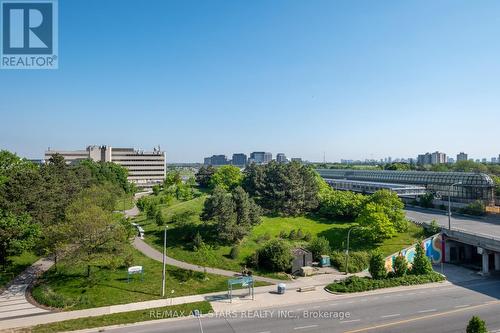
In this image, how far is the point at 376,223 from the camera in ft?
160

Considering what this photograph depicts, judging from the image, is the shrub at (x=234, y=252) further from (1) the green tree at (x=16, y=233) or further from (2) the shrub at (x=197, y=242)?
(1) the green tree at (x=16, y=233)

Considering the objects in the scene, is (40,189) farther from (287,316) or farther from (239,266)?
(287,316)

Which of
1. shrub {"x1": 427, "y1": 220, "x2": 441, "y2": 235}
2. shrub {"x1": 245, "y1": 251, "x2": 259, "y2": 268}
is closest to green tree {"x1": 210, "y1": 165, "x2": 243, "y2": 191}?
shrub {"x1": 245, "y1": 251, "x2": 259, "y2": 268}

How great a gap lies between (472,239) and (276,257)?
25318 millimetres

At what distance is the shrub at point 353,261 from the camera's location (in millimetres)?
42281

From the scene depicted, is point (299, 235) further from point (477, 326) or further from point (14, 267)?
point (14, 267)

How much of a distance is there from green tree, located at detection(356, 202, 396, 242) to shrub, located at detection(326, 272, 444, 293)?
433 inches

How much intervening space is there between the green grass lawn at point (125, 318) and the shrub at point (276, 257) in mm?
12157

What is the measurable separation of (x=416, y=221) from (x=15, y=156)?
75106 millimetres

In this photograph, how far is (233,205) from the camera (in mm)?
49219

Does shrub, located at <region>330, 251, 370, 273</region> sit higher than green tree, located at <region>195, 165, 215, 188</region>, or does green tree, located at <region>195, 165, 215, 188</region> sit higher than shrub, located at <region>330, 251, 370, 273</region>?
green tree, located at <region>195, 165, 215, 188</region>

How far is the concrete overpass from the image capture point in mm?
42531

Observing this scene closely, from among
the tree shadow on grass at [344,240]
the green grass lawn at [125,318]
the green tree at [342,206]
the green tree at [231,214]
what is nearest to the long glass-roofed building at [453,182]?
the green tree at [342,206]

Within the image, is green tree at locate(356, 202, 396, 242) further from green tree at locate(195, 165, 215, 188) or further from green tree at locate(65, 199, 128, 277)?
green tree at locate(195, 165, 215, 188)
